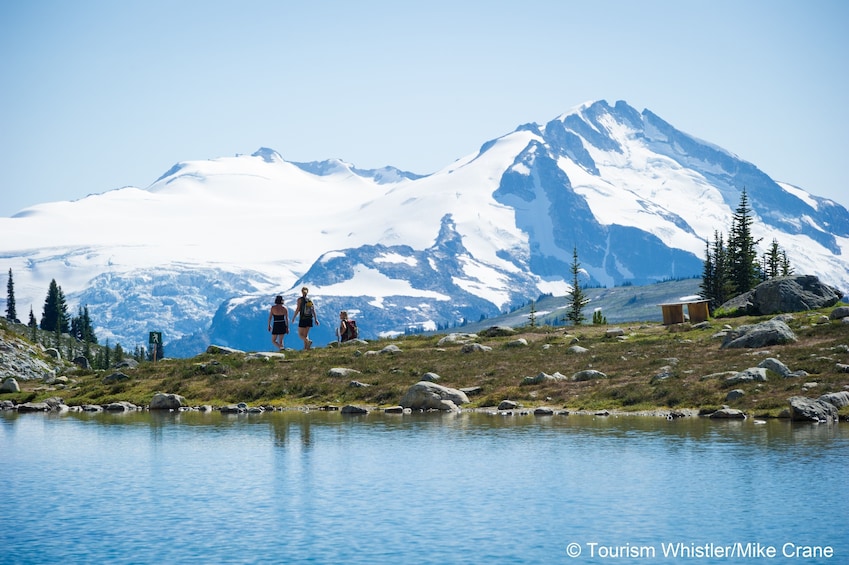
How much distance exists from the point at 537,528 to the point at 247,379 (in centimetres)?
3827

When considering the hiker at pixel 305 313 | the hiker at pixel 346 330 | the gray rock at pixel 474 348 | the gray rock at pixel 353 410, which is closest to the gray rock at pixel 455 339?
the gray rock at pixel 474 348

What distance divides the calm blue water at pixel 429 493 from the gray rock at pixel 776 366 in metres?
8.00

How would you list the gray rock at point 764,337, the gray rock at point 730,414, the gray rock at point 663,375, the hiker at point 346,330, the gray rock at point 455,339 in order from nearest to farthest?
the gray rock at point 730,414
the gray rock at point 663,375
the gray rock at point 764,337
the gray rock at point 455,339
the hiker at point 346,330

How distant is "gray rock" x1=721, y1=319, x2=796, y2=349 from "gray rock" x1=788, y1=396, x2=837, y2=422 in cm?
1618

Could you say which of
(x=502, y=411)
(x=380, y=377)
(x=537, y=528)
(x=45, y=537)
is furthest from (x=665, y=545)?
(x=380, y=377)

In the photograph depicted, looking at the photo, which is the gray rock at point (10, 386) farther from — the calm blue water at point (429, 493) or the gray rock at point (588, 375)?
the gray rock at point (588, 375)

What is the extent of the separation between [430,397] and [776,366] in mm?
17111

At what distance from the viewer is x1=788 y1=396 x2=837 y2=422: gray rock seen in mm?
42781

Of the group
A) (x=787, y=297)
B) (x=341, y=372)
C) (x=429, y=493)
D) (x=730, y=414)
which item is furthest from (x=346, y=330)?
(x=429, y=493)

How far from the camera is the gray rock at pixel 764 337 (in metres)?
59.4

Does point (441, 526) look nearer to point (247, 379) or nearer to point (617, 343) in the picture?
point (247, 379)

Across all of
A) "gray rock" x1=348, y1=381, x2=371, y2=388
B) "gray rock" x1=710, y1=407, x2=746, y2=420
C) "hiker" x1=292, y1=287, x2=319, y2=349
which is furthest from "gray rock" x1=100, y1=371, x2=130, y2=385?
"gray rock" x1=710, y1=407, x2=746, y2=420

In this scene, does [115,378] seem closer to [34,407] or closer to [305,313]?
[34,407]

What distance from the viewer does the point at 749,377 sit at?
4984cm
